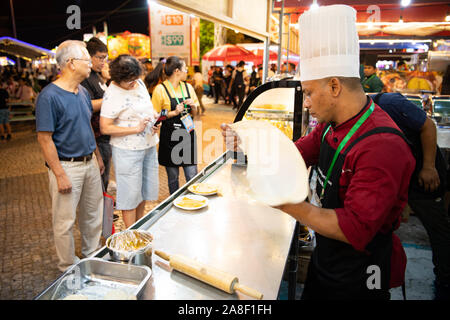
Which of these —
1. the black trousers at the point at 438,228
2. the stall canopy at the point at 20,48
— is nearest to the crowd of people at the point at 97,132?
the black trousers at the point at 438,228

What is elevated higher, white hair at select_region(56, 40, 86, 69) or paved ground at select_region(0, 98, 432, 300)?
white hair at select_region(56, 40, 86, 69)

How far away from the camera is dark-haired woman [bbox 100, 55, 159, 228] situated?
117 inches

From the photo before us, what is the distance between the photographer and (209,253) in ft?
5.27

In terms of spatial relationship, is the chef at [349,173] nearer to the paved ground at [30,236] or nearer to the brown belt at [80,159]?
the paved ground at [30,236]

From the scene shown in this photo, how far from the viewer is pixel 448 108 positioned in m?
4.44

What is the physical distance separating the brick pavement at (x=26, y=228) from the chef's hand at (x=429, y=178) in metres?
3.23

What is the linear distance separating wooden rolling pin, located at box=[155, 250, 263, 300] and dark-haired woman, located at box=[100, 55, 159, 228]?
1.86 meters

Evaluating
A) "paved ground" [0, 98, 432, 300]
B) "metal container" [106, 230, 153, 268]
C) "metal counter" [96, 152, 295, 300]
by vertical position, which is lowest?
"paved ground" [0, 98, 432, 300]

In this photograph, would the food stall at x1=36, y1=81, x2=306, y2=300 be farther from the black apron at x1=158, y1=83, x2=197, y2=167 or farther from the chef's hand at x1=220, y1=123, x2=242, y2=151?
the black apron at x1=158, y1=83, x2=197, y2=167

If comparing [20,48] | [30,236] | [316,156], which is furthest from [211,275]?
[20,48]

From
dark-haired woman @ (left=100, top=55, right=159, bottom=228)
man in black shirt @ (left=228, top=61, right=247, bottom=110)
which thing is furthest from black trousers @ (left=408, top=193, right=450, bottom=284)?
man in black shirt @ (left=228, top=61, right=247, bottom=110)

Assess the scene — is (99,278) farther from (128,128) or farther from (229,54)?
(229,54)

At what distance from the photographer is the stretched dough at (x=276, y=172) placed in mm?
1146

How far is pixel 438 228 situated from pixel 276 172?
8.37ft
